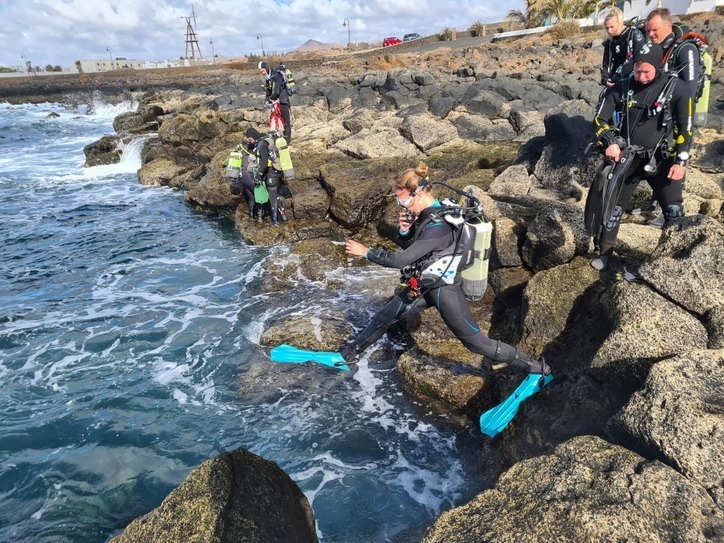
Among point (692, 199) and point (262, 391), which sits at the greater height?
point (692, 199)

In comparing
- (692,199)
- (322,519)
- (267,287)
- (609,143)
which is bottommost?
(322,519)

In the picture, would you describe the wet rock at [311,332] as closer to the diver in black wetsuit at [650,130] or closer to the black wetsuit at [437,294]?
the black wetsuit at [437,294]

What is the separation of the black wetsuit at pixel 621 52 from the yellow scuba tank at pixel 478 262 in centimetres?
270

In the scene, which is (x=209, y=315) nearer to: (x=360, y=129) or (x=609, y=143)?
(x=609, y=143)

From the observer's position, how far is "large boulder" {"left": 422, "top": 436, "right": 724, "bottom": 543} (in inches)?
93.6

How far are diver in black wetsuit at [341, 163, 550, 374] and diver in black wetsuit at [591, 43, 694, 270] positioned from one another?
1.91 m

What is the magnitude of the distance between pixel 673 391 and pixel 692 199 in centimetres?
492

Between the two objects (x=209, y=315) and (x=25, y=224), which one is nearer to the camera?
(x=209, y=315)

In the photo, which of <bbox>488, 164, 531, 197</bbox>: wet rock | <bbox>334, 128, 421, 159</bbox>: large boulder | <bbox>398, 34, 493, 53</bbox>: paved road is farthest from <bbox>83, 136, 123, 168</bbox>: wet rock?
<bbox>398, 34, 493, 53</bbox>: paved road

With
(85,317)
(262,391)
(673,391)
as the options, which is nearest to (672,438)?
(673,391)

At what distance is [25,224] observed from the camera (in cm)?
1441

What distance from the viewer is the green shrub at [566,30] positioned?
35312 millimetres

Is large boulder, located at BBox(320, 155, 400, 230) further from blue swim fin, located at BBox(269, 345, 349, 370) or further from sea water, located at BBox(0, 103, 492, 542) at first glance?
blue swim fin, located at BBox(269, 345, 349, 370)

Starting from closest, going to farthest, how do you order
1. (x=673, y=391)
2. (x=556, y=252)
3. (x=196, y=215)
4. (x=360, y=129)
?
(x=673, y=391) → (x=556, y=252) → (x=196, y=215) → (x=360, y=129)
